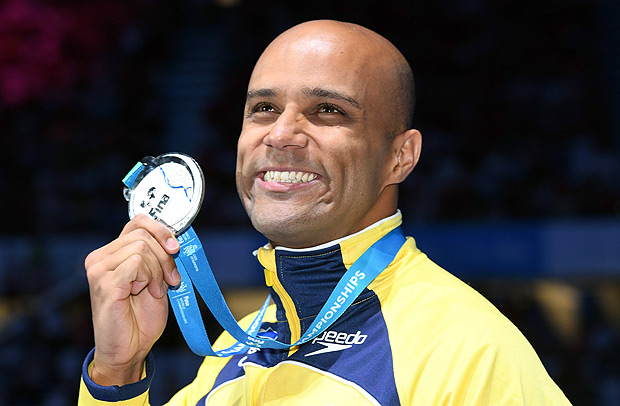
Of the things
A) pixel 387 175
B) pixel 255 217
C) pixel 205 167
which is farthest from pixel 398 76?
pixel 205 167

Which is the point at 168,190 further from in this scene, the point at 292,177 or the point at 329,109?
the point at 329,109

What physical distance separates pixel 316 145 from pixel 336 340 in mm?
434

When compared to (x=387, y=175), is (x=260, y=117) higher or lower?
higher

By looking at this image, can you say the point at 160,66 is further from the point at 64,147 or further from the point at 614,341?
the point at 614,341

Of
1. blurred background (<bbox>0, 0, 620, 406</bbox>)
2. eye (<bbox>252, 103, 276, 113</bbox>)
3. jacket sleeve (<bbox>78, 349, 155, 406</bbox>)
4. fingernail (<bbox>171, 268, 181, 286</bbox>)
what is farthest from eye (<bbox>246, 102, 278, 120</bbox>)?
blurred background (<bbox>0, 0, 620, 406</bbox>)

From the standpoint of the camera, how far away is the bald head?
1.79 meters

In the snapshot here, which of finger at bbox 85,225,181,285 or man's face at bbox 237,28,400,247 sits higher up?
man's face at bbox 237,28,400,247

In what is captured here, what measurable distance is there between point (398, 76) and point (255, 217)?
48cm

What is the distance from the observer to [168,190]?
1.79 m

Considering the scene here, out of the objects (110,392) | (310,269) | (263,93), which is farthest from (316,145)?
(110,392)

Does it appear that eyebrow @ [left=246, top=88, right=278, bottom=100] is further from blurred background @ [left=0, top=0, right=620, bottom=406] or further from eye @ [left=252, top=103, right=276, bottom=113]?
blurred background @ [left=0, top=0, right=620, bottom=406]

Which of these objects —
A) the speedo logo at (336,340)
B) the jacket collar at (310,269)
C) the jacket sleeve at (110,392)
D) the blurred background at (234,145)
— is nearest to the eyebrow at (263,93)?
the jacket collar at (310,269)

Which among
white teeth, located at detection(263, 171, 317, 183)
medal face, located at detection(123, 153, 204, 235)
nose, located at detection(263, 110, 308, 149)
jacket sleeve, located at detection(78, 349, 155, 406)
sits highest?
nose, located at detection(263, 110, 308, 149)

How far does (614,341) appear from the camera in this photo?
5.64m
